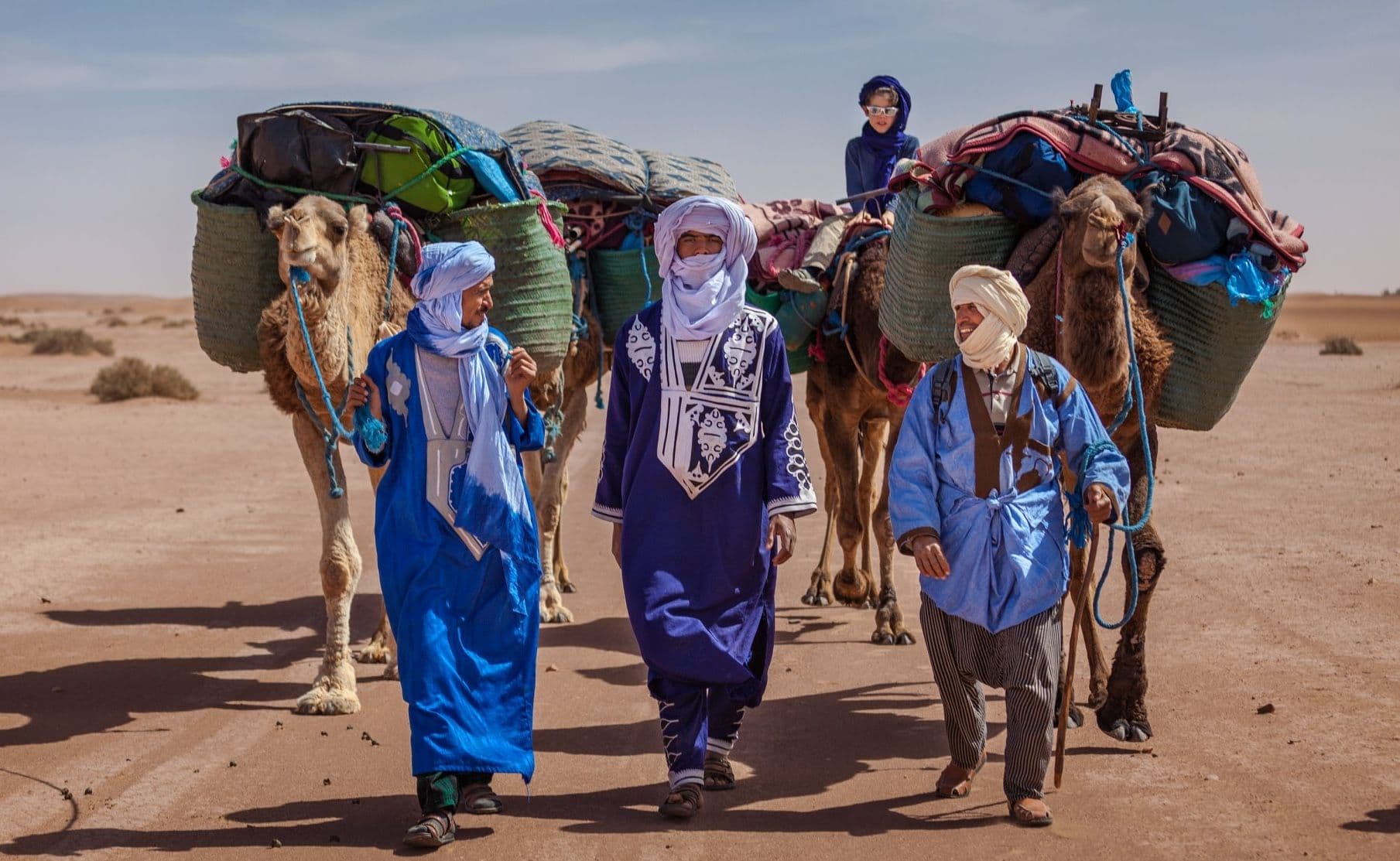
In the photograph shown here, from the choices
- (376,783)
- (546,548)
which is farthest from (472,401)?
(546,548)

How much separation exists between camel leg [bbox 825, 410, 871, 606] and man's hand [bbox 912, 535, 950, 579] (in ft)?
12.0

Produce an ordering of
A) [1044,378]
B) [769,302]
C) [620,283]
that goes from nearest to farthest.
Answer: [1044,378] → [769,302] → [620,283]

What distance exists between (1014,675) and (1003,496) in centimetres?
63

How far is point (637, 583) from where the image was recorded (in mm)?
5832

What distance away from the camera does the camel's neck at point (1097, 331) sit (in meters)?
6.32

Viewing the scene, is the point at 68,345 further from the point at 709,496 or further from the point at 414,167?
the point at 709,496

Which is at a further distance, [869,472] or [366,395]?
[869,472]

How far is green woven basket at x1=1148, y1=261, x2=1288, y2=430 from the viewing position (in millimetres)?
6887

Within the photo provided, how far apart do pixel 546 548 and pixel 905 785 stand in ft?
14.2

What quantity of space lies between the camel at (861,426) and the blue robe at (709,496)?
3.05 metres

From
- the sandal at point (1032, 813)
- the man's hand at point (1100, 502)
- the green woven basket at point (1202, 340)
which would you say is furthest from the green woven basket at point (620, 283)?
the sandal at point (1032, 813)

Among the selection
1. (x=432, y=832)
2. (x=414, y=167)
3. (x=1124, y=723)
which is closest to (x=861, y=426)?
(x=414, y=167)

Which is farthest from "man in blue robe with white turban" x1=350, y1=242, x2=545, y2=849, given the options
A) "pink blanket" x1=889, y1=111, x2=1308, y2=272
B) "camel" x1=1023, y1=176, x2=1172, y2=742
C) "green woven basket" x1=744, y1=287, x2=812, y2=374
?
"green woven basket" x1=744, y1=287, x2=812, y2=374

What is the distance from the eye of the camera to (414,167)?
25.7 ft
